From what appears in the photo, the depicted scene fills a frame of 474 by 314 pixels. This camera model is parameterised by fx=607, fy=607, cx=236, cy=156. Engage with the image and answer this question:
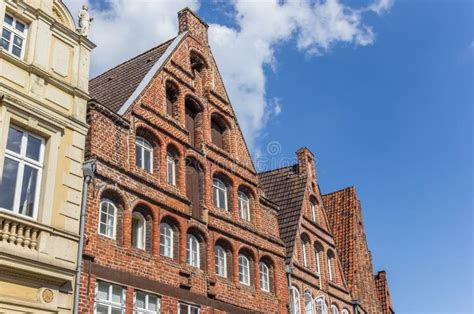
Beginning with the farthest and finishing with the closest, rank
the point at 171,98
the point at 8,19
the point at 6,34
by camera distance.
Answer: the point at 171,98 → the point at 8,19 → the point at 6,34

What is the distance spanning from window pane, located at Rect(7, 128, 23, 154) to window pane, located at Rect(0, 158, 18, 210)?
0.29 meters

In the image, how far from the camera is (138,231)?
1623 cm

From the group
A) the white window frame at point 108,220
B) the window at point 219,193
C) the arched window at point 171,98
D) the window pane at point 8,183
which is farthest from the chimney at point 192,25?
the window pane at point 8,183

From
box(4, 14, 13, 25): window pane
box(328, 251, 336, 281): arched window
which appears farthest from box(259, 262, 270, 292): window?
box(4, 14, 13, 25): window pane

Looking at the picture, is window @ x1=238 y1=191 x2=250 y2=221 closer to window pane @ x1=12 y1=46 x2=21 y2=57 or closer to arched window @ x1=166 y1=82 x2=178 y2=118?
arched window @ x1=166 y1=82 x2=178 y2=118

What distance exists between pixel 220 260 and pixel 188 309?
2750mm

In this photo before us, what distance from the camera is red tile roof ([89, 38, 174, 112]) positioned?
18453 millimetres

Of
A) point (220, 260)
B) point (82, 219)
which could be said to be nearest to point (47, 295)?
point (82, 219)

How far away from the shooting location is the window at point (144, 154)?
17.1 metres

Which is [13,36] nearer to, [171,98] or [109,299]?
[109,299]

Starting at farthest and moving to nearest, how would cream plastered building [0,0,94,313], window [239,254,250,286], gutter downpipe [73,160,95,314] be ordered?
window [239,254,250,286]
gutter downpipe [73,160,95,314]
cream plastered building [0,0,94,313]

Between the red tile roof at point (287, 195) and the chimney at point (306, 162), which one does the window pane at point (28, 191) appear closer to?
the red tile roof at point (287, 195)

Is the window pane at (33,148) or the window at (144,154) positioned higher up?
the window at (144,154)

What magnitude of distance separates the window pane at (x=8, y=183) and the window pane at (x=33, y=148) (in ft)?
1.84
